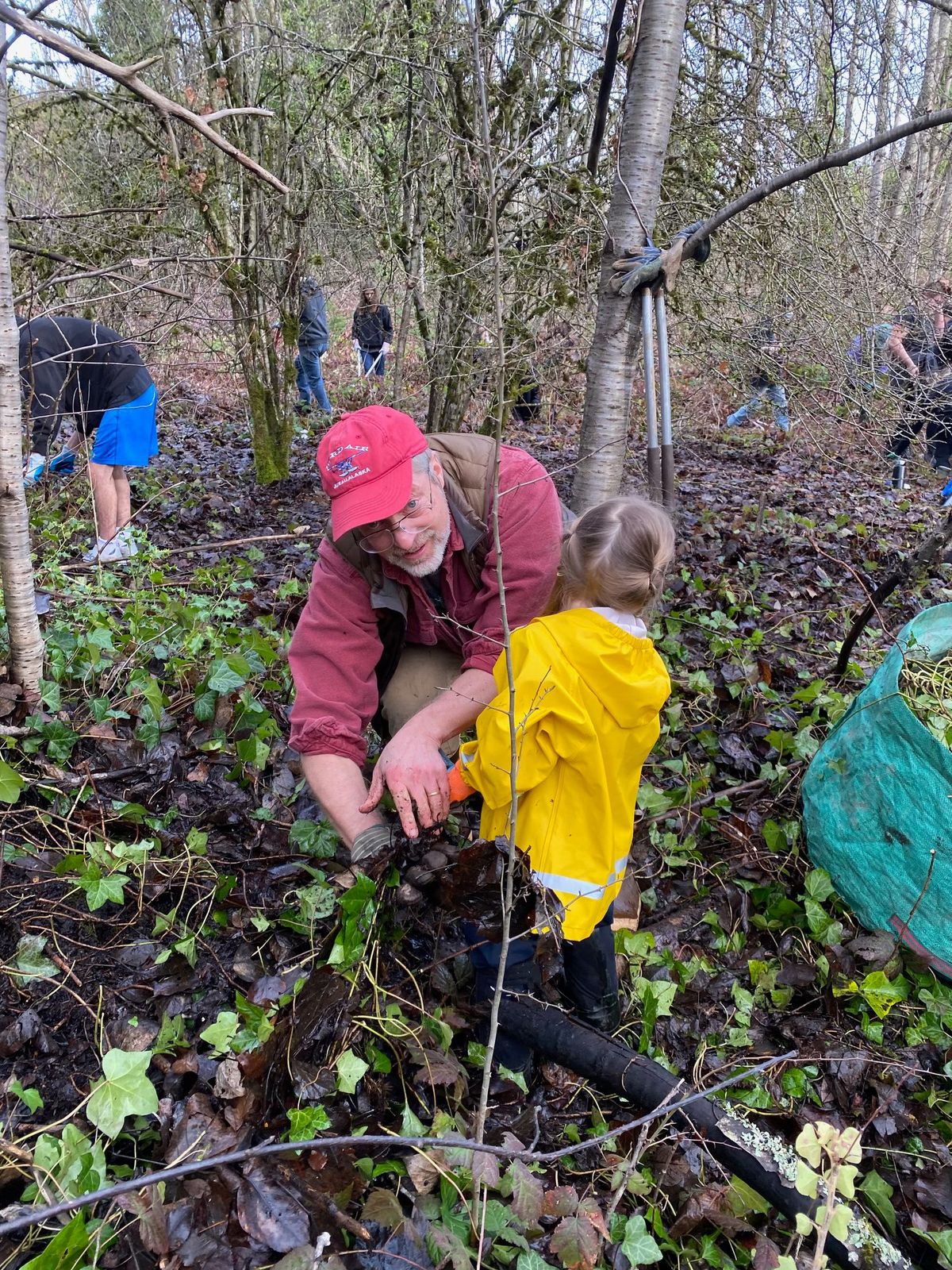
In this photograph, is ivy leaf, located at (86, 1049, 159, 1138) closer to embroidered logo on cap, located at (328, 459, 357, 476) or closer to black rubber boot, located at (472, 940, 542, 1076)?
black rubber boot, located at (472, 940, 542, 1076)

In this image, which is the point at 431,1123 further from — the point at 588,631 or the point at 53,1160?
the point at 588,631

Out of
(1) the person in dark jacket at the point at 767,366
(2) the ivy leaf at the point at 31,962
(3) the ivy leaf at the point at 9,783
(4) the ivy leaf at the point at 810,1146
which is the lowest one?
(2) the ivy leaf at the point at 31,962

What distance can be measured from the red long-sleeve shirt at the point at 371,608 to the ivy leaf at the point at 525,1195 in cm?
100

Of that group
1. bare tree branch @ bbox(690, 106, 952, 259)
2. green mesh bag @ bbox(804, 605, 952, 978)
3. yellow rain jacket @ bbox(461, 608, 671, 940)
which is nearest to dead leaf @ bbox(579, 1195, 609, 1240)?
yellow rain jacket @ bbox(461, 608, 671, 940)

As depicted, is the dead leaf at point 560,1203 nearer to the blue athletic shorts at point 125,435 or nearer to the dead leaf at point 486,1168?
the dead leaf at point 486,1168

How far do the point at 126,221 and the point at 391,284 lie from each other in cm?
179

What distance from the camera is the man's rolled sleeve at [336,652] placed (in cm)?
210

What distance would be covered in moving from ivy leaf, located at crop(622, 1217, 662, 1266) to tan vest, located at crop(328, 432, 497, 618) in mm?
1530

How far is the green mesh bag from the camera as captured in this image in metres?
2.07

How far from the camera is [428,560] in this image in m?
2.13

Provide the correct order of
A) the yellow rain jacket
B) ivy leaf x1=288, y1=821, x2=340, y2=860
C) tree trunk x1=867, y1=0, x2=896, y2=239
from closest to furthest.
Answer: the yellow rain jacket
ivy leaf x1=288, y1=821, x2=340, y2=860
tree trunk x1=867, y1=0, x2=896, y2=239

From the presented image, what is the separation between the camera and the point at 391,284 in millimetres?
5613

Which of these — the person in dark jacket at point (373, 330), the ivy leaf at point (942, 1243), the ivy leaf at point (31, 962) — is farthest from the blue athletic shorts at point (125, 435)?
the ivy leaf at point (942, 1243)

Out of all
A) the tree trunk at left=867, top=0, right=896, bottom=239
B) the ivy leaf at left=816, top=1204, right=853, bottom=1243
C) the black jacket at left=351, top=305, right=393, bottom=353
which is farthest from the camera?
the black jacket at left=351, top=305, right=393, bottom=353
